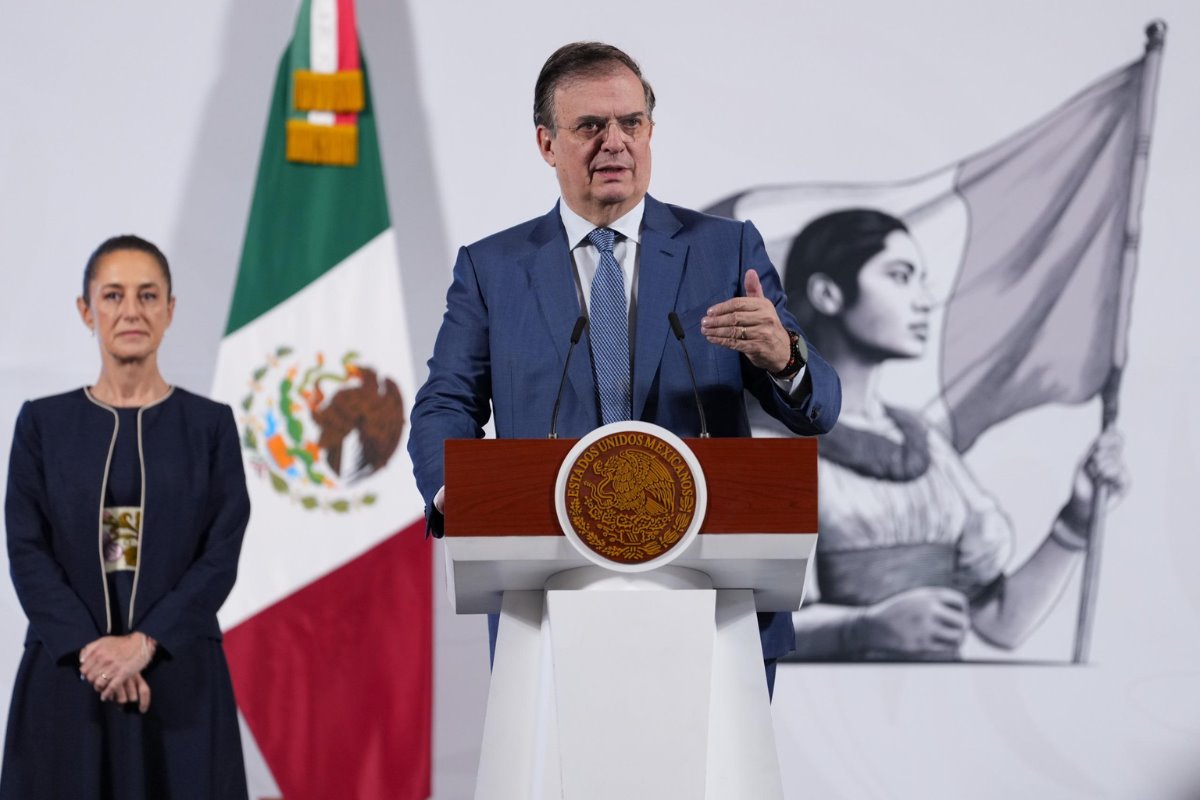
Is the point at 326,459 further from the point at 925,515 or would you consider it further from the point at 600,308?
the point at 600,308

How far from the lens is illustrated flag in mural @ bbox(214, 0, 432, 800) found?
3.79 metres

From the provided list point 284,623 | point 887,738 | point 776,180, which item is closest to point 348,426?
point 284,623

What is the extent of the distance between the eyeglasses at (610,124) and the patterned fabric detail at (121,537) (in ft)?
5.28

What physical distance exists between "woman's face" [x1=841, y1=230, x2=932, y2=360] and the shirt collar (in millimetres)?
2056

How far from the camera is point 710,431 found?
6.31ft

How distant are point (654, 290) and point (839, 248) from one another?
2.17 metres

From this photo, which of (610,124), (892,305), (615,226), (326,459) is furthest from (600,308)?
(892,305)

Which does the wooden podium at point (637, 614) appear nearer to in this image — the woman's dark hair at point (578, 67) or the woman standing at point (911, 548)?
the woman's dark hair at point (578, 67)

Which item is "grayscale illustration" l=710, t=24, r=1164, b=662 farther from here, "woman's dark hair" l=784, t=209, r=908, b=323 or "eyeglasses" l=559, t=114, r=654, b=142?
"eyeglasses" l=559, t=114, r=654, b=142

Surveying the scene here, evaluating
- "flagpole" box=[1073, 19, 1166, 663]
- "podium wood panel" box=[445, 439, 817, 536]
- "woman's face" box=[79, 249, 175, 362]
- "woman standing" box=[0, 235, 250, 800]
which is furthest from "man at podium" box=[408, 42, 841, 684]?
"flagpole" box=[1073, 19, 1166, 663]

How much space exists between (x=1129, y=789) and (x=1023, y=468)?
97 centimetres

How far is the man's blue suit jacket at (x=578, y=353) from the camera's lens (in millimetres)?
1898

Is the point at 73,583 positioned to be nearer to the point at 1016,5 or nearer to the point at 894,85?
the point at 894,85

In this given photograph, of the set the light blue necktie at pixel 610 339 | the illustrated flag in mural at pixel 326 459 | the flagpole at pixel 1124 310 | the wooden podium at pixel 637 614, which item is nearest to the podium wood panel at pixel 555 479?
the wooden podium at pixel 637 614
